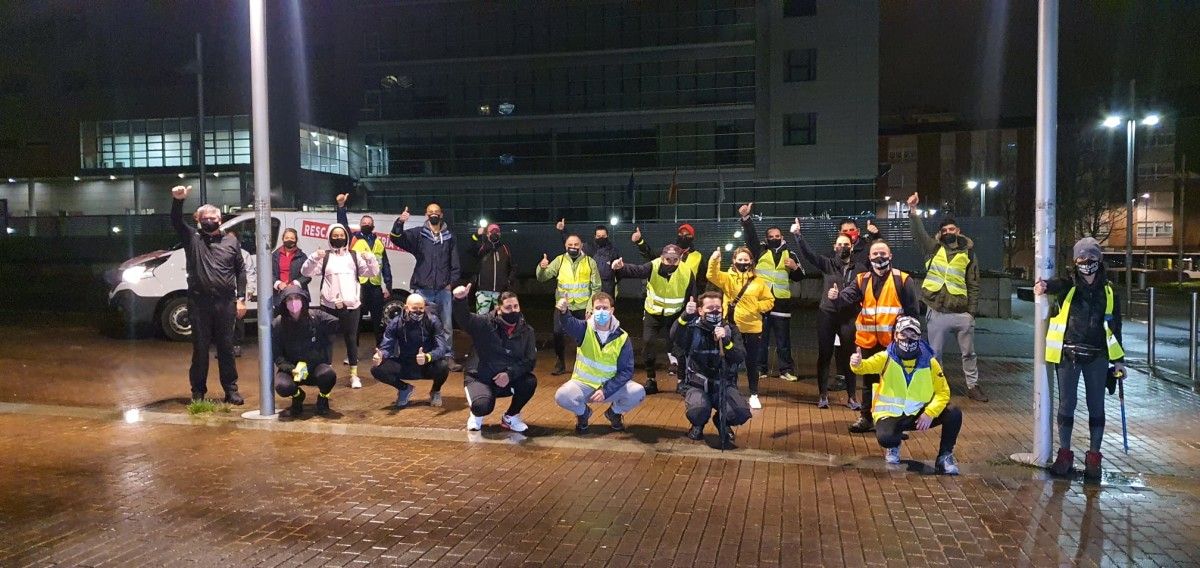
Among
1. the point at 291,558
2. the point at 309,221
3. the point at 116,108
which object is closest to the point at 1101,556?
the point at 291,558

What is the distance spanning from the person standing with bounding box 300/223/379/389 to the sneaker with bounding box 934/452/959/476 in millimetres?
6514

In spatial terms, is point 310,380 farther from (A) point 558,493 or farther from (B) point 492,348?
(A) point 558,493

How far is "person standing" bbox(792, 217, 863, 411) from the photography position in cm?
823

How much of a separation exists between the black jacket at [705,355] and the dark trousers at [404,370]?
2.67m

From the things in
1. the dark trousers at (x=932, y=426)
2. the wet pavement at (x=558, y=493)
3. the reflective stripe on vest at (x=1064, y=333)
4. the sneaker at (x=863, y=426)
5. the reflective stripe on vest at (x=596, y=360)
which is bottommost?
the wet pavement at (x=558, y=493)

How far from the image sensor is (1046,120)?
21.4 ft

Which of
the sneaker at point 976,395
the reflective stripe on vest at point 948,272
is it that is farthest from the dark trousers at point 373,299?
the sneaker at point 976,395

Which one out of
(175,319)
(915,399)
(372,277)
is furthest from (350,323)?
(915,399)

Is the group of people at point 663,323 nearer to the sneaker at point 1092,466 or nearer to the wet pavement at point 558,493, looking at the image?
the sneaker at point 1092,466

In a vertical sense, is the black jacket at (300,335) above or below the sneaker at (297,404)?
above

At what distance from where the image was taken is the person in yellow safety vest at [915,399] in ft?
20.5

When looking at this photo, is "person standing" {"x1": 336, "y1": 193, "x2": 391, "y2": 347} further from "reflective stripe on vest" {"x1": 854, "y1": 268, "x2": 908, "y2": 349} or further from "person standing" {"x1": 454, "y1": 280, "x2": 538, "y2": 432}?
"reflective stripe on vest" {"x1": 854, "y1": 268, "x2": 908, "y2": 349}

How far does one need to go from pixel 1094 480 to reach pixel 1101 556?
5.56 ft

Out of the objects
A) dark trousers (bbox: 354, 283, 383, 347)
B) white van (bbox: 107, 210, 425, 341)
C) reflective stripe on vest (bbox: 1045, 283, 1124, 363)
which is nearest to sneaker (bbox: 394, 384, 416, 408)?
dark trousers (bbox: 354, 283, 383, 347)
